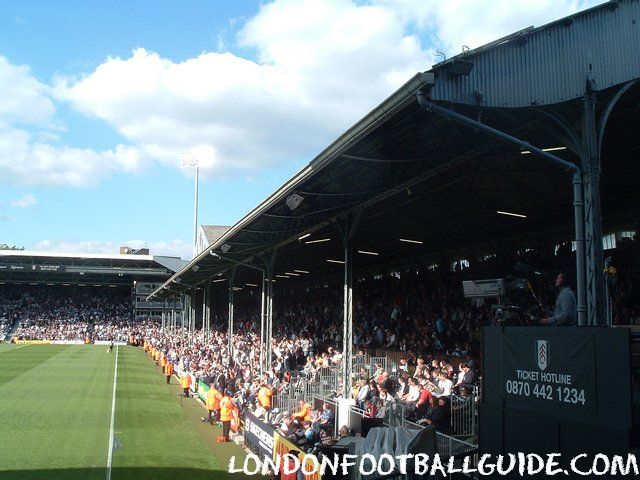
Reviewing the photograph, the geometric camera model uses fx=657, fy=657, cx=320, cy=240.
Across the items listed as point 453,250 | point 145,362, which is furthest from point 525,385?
point 145,362

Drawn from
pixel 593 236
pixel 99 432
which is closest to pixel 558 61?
pixel 593 236

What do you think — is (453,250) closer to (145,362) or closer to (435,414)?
(435,414)

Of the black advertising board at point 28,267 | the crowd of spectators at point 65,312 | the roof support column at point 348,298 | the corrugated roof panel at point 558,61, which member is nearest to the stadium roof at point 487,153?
the corrugated roof panel at point 558,61

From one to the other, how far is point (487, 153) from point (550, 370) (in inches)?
244

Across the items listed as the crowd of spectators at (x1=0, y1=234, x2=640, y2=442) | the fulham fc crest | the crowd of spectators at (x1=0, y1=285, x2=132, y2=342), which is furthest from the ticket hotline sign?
the crowd of spectators at (x1=0, y1=285, x2=132, y2=342)

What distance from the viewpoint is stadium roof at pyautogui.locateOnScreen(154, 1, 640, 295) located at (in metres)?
9.80

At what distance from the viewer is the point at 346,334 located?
16656 mm

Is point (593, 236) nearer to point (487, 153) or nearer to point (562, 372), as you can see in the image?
point (562, 372)

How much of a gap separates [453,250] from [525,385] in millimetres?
20316

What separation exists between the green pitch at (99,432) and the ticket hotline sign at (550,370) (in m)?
8.97

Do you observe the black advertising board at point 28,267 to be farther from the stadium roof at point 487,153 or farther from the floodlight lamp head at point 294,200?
the floodlight lamp head at point 294,200

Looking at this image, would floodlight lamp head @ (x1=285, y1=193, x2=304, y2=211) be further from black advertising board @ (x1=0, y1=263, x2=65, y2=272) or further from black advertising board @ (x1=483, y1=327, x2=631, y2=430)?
black advertising board @ (x1=0, y1=263, x2=65, y2=272)

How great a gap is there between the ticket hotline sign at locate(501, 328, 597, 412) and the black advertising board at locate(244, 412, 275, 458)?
321 inches

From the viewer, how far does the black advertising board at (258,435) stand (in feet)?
47.4
